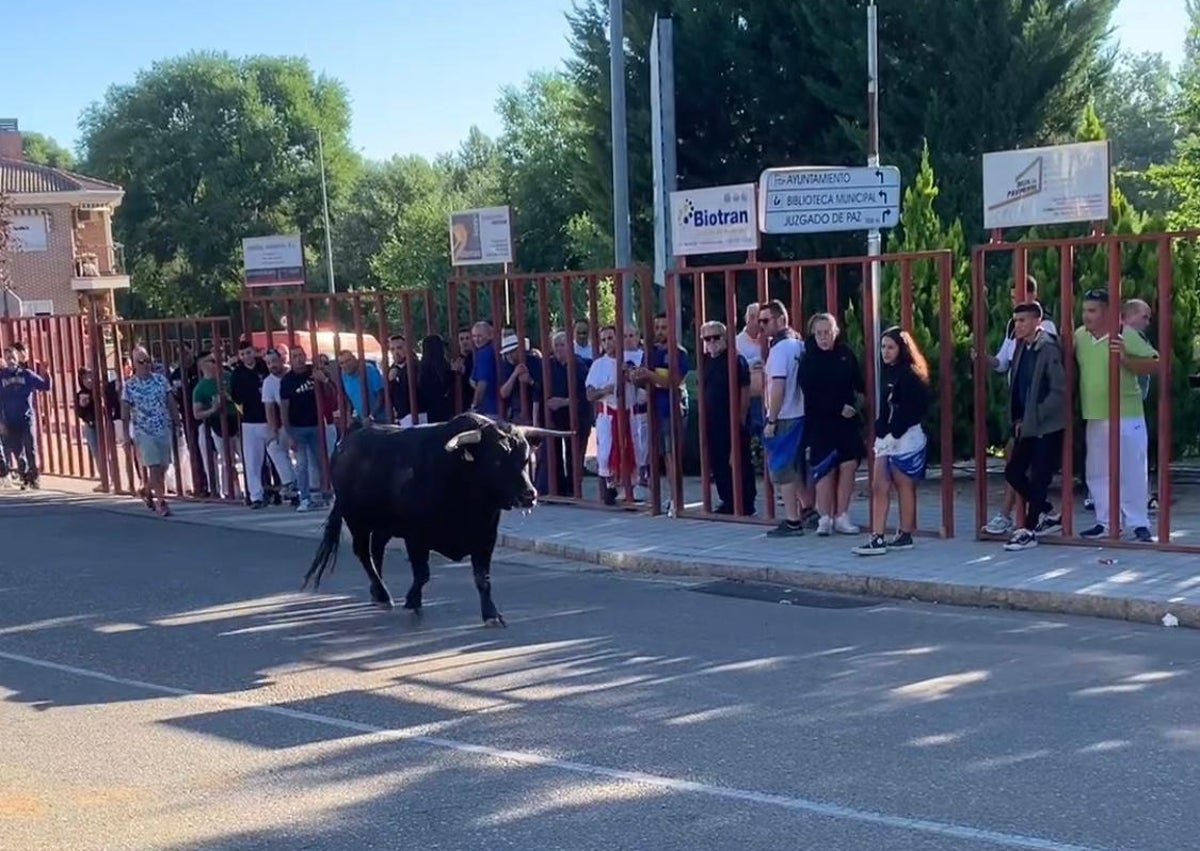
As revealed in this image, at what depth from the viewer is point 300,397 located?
16.3m

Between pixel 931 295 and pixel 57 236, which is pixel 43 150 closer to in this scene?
pixel 57 236

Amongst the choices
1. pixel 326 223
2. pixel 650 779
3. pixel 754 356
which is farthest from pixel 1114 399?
pixel 326 223

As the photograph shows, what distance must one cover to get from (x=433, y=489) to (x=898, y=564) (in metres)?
3.63

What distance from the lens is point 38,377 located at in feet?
69.4

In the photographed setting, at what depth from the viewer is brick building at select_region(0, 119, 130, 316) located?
201ft

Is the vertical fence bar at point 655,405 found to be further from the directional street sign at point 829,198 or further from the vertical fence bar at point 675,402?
the directional street sign at point 829,198

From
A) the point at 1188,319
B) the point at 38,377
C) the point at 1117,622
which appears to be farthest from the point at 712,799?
the point at 38,377

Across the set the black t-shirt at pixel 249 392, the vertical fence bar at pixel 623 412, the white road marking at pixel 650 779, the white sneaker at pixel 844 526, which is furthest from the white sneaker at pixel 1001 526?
the black t-shirt at pixel 249 392

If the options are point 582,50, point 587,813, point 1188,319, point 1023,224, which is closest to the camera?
point 587,813

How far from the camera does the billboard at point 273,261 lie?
1789cm

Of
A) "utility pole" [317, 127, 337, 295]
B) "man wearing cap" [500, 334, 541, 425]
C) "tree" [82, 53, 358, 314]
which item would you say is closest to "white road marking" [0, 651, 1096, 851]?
"man wearing cap" [500, 334, 541, 425]

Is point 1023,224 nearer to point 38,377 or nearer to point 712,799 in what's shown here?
point 712,799

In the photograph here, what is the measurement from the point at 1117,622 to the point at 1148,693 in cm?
199

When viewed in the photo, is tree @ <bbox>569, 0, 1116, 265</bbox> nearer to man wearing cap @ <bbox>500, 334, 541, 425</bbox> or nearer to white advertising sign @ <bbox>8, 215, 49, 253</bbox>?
man wearing cap @ <bbox>500, 334, 541, 425</bbox>
